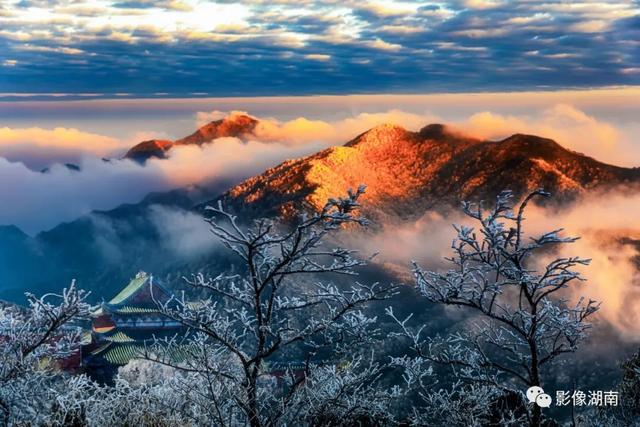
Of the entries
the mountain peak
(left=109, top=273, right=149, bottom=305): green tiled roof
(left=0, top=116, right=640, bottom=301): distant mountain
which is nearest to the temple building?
(left=109, top=273, right=149, bottom=305): green tiled roof

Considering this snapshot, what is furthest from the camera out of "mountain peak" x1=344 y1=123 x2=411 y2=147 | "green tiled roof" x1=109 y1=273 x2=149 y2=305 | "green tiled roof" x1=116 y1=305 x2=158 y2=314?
"mountain peak" x1=344 y1=123 x2=411 y2=147

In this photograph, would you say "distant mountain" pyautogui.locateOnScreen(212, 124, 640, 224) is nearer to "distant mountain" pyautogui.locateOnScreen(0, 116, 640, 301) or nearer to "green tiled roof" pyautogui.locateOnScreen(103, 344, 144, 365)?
"distant mountain" pyautogui.locateOnScreen(0, 116, 640, 301)

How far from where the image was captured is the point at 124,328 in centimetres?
3500

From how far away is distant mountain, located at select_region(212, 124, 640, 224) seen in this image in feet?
192

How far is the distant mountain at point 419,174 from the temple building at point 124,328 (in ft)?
74.5

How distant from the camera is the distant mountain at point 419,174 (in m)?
58.4

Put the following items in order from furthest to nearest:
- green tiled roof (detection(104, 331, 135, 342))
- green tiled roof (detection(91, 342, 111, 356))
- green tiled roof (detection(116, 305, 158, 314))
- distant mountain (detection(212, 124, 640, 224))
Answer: distant mountain (detection(212, 124, 640, 224)) → green tiled roof (detection(116, 305, 158, 314)) → green tiled roof (detection(104, 331, 135, 342)) → green tiled roof (detection(91, 342, 111, 356))

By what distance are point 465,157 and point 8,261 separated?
6183cm

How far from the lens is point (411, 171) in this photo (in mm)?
73188

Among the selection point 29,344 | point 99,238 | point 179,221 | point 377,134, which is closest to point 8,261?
point 99,238

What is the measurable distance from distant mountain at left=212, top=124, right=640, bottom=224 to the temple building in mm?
22705

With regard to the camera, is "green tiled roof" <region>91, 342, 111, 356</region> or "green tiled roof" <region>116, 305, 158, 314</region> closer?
"green tiled roof" <region>91, 342, 111, 356</region>

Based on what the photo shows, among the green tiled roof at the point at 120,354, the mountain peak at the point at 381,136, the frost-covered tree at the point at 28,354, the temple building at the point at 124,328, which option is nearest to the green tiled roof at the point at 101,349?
the temple building at the point at 124,328

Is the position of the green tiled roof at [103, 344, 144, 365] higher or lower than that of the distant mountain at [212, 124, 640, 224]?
lower
